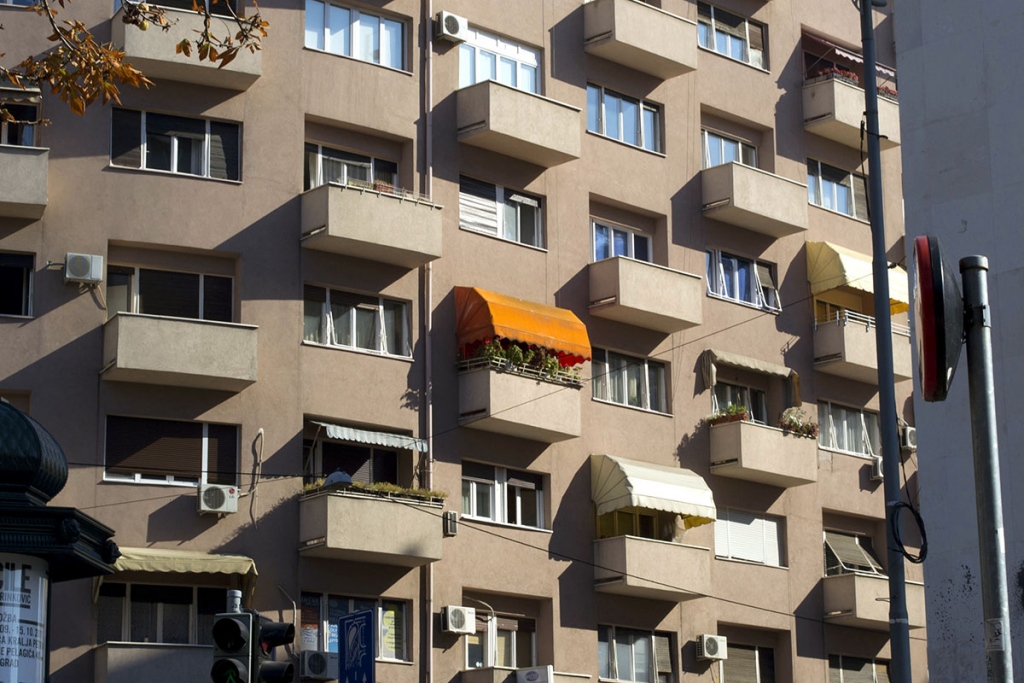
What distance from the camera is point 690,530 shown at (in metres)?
32.8

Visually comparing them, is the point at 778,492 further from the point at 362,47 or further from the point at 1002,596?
the point at 1002,596

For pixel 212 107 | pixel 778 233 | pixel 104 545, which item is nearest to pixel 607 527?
pixel 778 233

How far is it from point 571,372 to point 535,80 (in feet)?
20.4

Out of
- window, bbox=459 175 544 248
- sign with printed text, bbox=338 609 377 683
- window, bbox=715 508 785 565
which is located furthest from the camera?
window, bbox=715 508 785 565

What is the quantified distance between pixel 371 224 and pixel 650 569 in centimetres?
848

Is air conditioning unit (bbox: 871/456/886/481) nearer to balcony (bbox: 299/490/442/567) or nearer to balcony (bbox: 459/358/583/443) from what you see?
balcony (bbox: 459/358/583/443)

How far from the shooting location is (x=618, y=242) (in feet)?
111

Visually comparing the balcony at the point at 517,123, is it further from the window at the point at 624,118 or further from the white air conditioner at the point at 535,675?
the white air conditioner at the point at 535,675

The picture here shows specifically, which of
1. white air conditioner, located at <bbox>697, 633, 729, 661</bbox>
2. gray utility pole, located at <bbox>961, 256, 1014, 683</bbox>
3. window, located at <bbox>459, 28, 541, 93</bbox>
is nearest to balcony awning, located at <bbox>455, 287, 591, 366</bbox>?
window, located at <bbox>459, 28, 541, 93</bbox>

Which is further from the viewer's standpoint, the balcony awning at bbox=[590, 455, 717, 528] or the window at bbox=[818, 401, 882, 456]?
the window at bbox=[818, 401, 882, 456]

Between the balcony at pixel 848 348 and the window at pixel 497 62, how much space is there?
8965mm

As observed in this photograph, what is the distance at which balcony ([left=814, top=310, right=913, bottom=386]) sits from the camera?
3597 centimetres

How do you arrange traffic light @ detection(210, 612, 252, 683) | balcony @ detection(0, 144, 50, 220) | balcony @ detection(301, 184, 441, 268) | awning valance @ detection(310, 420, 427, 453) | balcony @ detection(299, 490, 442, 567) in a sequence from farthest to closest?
balcony @ detection(301, 184, 441, 268) → awning valance @ detection(310, 420, 427, 453) → balcony @ detection(299, 490, 442, 567) → balcony @ detection(0, 144, 50, 220) → traffic light @ detection(210, 612, 252, 683)

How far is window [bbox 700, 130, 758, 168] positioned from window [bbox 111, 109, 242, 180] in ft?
38.2
